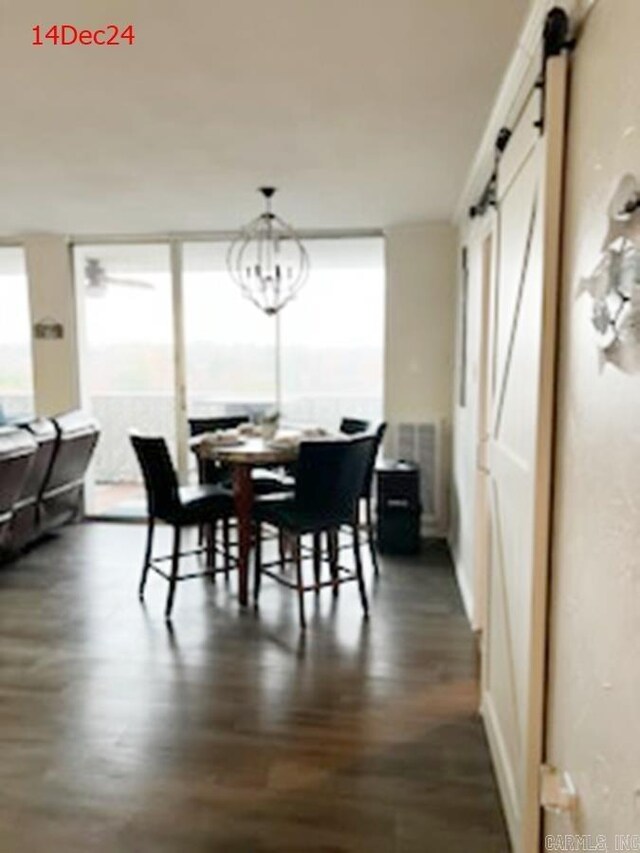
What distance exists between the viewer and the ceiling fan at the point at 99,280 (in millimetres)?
6051

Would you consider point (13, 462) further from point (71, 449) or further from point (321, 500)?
point (321, 500)

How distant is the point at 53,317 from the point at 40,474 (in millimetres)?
1712

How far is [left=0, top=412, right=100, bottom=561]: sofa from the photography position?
155 inches

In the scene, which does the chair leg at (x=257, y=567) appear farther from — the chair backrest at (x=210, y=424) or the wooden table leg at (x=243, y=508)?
the chair backrest at (x=210, y=424)

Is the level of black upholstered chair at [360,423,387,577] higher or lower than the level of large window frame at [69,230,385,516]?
lower

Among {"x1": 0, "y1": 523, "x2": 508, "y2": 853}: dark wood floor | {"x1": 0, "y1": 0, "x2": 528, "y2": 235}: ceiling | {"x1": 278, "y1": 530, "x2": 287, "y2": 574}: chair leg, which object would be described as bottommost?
{"x1": 0, "y1": 523, "x2": 508, "y2": 853}: dark wood floor

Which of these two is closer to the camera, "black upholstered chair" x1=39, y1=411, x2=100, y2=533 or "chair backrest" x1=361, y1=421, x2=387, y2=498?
"chair backrest" x1=361, y1=421, x2=387, y2=498

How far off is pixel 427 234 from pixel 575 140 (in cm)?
369

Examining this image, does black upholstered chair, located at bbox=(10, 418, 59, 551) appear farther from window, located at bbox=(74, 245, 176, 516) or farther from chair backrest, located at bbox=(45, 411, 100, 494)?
window, located at bbox=(74, 245, 176, 516)

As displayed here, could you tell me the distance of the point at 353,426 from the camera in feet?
15.8

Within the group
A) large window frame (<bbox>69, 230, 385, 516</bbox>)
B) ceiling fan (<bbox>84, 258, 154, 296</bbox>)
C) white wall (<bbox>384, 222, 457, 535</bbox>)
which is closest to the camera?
white wall (<bbox>384, 222, 457, 535</bbox>)

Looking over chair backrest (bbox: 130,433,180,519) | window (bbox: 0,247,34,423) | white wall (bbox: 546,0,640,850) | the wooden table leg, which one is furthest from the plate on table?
white wall (bbox: 546,0,640,850)

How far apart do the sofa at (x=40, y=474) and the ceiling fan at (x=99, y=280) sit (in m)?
1.57

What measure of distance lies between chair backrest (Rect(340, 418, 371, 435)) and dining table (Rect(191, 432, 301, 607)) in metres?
0.91
